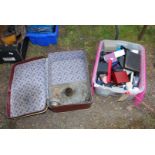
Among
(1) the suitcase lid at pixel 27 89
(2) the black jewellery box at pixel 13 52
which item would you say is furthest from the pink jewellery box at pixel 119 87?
(2) the black jewellery box at pixel 13 52

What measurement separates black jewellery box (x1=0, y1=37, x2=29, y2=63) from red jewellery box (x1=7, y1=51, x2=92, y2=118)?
207 mm

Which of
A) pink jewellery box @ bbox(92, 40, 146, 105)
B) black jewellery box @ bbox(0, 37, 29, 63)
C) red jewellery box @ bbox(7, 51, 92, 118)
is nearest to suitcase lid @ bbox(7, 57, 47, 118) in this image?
red jewellery box @ bbox(7, 51, 92, 118)

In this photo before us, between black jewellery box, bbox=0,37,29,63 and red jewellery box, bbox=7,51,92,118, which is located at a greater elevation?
black jewellery box, bbox=0,37,29,63

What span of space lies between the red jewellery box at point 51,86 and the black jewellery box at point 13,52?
207 mm

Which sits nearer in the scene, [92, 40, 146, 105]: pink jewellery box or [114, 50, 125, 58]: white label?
[92, 40, 146, 105]: pink jewellery box

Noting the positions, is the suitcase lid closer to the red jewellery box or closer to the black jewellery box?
the red jewellery box

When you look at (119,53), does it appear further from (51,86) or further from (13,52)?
(13,52)

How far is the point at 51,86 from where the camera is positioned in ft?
7.48

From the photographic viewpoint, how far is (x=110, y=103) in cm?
243

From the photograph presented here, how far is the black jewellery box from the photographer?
2.47 metres

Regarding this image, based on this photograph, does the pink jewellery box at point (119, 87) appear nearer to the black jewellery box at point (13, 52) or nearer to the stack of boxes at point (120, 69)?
the stack of boxes at point (120, 69)

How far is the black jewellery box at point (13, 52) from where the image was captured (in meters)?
2.47
